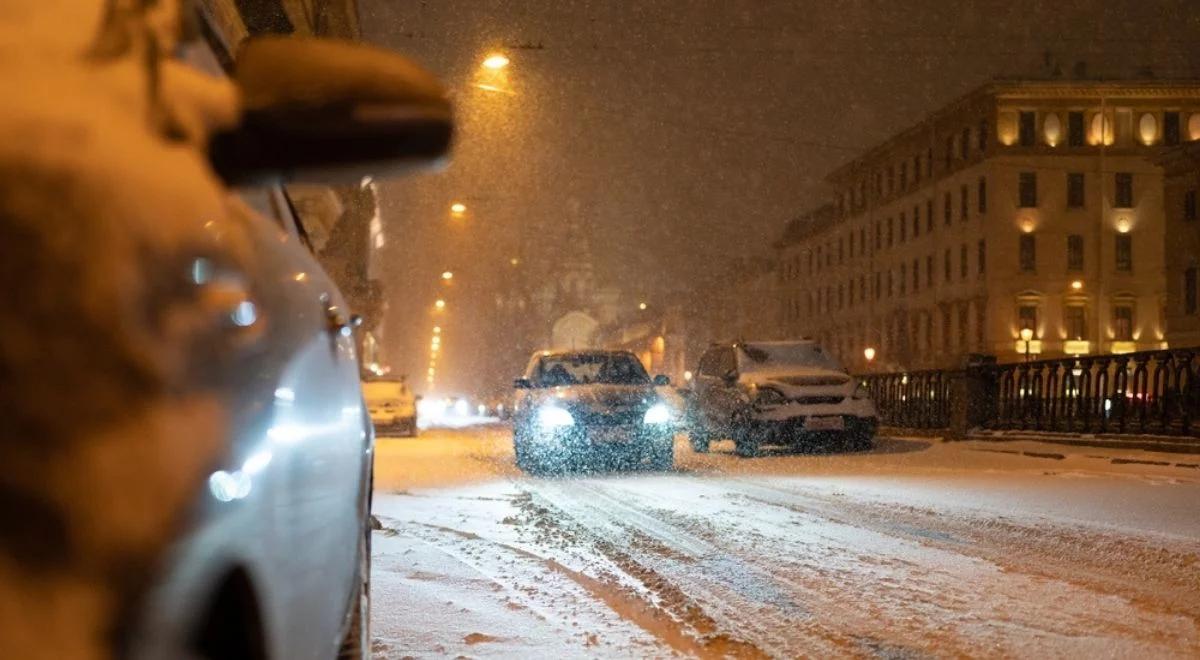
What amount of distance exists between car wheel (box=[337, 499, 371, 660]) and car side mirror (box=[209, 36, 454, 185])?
5.16 feet

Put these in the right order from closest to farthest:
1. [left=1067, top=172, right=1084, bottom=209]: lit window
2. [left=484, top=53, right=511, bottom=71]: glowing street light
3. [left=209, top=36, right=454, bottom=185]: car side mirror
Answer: [left=209, top=36, right=454, bottom=185]: car side mirror < [left=484, top=53, right=511, bottom=71]: glowing street light < [left=1067, top=172, right=1084, bottom=209]: lit window

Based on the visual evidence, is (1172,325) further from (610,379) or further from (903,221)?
(610,379)

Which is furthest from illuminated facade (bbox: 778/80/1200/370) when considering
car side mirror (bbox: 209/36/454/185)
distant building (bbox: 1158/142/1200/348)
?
car side mirror (bbox: 209/36/454/185)

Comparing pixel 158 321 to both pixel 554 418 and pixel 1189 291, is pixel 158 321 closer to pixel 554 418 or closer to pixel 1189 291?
pixel 554 418

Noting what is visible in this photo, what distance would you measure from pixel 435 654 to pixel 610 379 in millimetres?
12091

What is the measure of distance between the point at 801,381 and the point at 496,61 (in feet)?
29.7

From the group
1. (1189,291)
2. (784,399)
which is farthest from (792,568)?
(1189,291)

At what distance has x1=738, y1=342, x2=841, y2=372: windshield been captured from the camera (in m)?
18.8

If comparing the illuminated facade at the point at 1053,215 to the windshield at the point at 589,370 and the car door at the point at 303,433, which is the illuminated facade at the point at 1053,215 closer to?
the windshield at the point at 589,370

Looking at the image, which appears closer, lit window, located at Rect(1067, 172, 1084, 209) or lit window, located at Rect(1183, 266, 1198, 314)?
lit window, located at Rect(1183, 266, 1198, 314)

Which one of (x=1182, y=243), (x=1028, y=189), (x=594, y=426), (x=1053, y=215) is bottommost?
(x=594, y=426)

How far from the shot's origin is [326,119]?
1.89m

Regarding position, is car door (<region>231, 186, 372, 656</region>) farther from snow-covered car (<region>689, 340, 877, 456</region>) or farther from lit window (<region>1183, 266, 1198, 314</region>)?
lit window (<region>1183, 266, 1198, 314</region>)

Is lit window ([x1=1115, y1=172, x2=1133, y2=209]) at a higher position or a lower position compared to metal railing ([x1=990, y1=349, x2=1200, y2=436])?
higher
